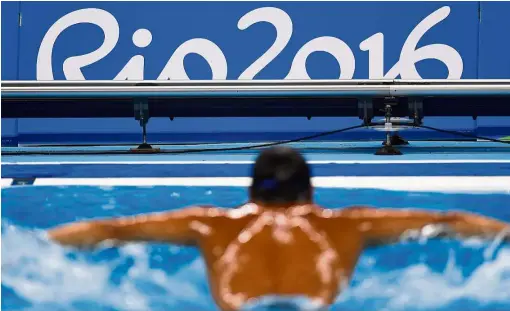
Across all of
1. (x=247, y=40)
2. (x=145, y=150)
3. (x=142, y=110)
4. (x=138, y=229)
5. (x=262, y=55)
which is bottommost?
(x=145, y=150)

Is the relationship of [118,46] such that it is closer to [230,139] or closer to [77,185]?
[230,139]

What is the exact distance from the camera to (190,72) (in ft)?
25.4

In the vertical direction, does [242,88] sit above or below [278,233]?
above

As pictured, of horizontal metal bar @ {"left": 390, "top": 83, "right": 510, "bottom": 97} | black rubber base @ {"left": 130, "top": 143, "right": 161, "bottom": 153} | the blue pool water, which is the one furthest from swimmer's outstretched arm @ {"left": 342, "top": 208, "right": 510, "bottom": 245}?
black rubber base @ {"left": 130, "top": 143, "right": 161, "bottom": 153}

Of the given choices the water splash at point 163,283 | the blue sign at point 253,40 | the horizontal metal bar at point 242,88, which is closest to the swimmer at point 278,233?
the water splash at point 163,283

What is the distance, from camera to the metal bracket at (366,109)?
678 cm

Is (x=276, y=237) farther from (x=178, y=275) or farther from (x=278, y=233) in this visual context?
(x=178, y=275)

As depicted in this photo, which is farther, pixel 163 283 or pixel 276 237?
pixel 163 283

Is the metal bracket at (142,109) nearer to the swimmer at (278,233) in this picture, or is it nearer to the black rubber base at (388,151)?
the black rubber base at (388,151)

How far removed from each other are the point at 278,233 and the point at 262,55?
643 centimetres

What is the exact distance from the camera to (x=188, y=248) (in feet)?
8.09

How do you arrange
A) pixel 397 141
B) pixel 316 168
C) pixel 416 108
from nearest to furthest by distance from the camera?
pixel 316 168, pixel 416 108, pixel 397 141

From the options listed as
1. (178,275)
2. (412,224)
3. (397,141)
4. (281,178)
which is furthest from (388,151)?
(281,178)

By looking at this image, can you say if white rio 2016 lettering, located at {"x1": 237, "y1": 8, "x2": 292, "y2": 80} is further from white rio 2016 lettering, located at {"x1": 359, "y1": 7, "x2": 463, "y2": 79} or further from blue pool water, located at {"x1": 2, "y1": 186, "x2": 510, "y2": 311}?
blue pool water, located at {"x1": 2, "y1": 186, "x2": 510, "y2": 311}
